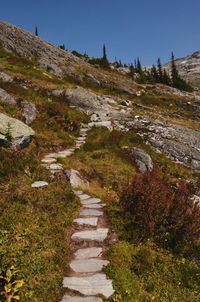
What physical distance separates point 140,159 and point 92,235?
10.7 meters

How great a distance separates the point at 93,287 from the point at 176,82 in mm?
104328

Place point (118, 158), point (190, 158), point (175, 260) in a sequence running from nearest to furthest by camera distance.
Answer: point (175, 260)
point (118, 158)
point (190, 158)

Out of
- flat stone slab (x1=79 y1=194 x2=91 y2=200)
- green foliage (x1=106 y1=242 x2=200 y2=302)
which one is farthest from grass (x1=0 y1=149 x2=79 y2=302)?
green foliage (x1=106 y1=242 x2=200 y2=302)

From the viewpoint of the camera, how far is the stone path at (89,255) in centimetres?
777

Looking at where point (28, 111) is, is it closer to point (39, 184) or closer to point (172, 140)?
point (172, 140)

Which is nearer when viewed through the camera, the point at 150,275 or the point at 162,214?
the point at 150,275

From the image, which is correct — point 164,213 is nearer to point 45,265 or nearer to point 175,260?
point 175,260

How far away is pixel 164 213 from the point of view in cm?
1124

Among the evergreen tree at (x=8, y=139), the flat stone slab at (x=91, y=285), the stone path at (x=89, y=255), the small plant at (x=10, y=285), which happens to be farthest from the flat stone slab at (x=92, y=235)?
the evergreen tree at (x=8, y=139)

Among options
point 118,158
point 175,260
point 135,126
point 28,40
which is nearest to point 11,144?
point 118,158

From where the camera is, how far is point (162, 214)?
36.9ft

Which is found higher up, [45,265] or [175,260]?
[45,265]

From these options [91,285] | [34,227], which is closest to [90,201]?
[34,227]

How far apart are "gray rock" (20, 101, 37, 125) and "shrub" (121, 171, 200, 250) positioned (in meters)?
13.0
